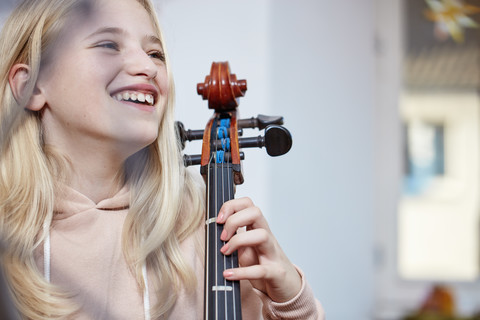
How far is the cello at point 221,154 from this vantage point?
0.53 meters

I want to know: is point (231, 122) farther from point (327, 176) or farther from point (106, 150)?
point (327, 176)

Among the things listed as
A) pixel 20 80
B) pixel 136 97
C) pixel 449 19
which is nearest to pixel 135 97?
pixel 136 97

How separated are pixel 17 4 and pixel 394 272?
5.80 ft

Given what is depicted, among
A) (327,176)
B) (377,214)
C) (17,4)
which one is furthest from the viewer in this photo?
(377,214)

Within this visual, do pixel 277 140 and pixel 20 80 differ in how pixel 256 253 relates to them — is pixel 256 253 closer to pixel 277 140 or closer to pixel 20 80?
pixel 277 140

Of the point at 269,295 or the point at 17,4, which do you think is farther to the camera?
the point at 269,295

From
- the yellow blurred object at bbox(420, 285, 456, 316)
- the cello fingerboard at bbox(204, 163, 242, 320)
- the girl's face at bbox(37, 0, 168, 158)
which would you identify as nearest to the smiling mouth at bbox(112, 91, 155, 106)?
the girl's face at bbox(37, 0, 168, 158)

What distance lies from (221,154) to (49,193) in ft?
0.61

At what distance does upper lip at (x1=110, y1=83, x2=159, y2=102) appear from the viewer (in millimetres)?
523

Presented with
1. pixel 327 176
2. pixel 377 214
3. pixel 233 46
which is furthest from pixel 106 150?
pixel 377 214

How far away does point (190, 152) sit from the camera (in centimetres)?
70

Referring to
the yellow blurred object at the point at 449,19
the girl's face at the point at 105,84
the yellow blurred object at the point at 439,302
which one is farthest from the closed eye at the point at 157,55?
the yellow blurred object at the point at 449,19

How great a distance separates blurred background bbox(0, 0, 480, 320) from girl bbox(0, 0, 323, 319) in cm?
10

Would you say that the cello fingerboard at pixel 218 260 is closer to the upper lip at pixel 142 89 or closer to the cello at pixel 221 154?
the cello at pixel 221 154
